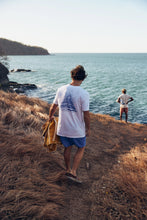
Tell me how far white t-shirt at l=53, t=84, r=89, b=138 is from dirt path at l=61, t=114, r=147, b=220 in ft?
3.54

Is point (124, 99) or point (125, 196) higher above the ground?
point (124, 99)

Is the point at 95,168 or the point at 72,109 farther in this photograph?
the point at 95,168

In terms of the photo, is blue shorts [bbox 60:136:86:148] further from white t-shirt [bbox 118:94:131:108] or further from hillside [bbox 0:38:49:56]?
hillside [bbox 0:38:49:56]

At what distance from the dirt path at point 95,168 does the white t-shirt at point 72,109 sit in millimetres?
1079

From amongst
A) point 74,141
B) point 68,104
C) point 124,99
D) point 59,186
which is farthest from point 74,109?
point 124,99

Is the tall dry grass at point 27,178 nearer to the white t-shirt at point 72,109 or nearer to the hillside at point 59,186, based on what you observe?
the hillside at point 59,186

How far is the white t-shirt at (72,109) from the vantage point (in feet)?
10.5

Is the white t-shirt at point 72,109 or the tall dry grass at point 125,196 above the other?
the white t-shirt at point 72,109

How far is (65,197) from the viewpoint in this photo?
10.5ft

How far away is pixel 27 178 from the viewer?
10.5 ft

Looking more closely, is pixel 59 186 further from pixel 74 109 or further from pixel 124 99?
pixel 124 99

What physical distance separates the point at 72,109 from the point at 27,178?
142cm

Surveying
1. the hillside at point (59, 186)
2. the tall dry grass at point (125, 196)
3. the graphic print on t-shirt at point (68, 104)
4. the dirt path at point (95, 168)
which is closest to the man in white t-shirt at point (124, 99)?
the dirt path at point (95, 168)

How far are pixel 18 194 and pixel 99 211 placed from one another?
129cm
